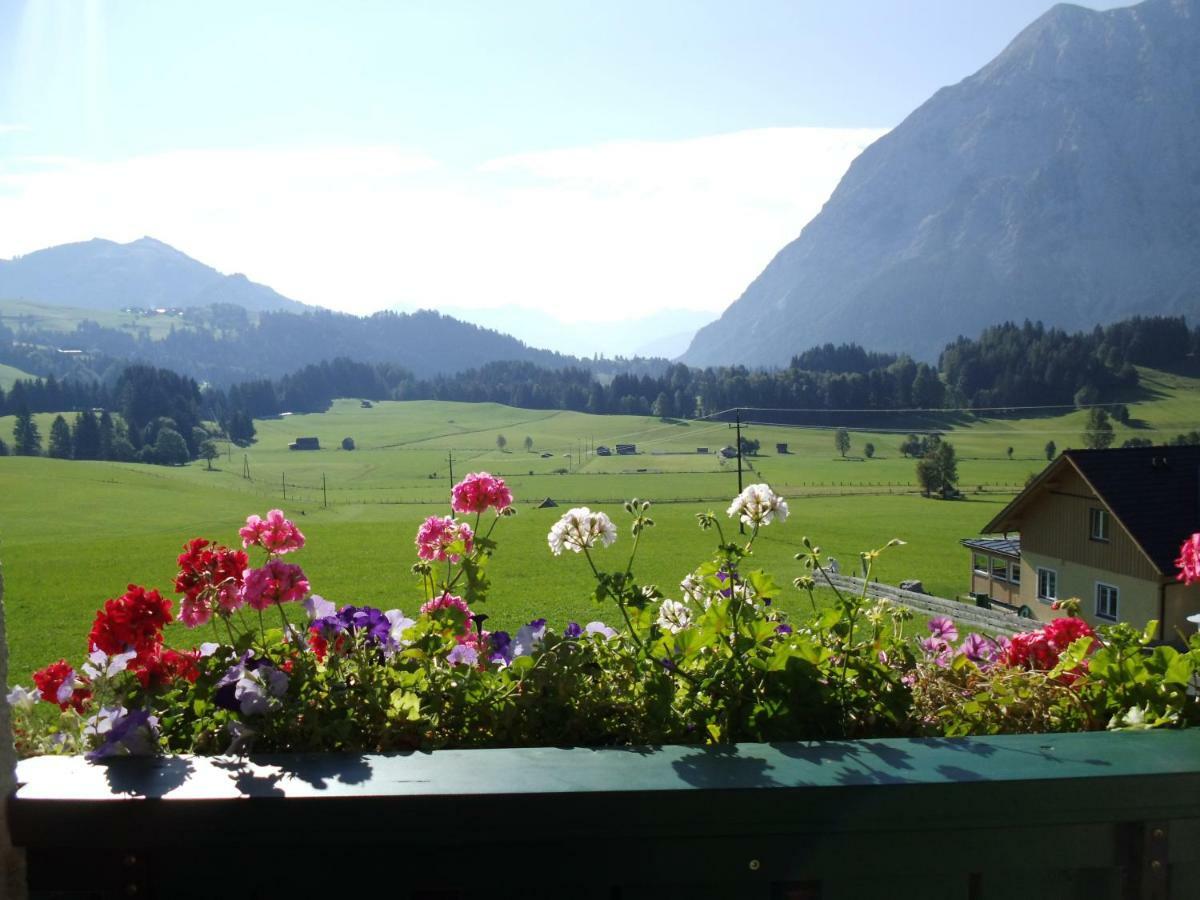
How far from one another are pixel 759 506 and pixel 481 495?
564mm

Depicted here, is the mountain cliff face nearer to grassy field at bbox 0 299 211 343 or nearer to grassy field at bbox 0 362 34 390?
grassy field at bbox 0 299 211 343

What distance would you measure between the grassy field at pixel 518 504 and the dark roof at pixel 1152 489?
3763mm

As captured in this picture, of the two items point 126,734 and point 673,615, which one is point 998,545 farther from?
point 126,734

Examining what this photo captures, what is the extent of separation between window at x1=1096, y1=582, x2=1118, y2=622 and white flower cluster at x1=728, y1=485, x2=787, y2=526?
43.9 feet

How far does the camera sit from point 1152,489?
11711 mm

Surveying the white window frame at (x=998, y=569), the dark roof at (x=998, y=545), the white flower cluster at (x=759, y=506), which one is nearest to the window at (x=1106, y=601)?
the dark roof at (x=998, y=545)

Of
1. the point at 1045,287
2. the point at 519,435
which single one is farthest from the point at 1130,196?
the point at 519,435

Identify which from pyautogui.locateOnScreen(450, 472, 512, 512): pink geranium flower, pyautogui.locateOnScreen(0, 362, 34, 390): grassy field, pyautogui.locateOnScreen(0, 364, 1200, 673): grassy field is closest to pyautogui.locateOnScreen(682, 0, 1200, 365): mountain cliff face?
pyautogui.locateOnScreen(0, 362, 34, 390): grassy field

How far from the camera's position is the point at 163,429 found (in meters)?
44.8

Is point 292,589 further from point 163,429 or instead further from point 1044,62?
point 1044,62

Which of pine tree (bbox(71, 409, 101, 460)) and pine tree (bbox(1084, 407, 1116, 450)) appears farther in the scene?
pine tree (bbox(71, 409, 101, 460))

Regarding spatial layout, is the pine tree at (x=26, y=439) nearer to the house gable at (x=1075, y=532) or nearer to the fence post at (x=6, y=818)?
the house gable at (x=1075, y=532)

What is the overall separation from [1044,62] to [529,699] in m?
233

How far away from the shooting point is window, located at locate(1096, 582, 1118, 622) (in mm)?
12742
